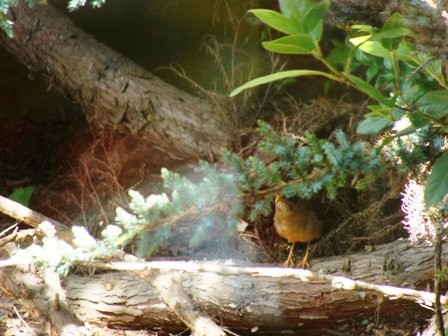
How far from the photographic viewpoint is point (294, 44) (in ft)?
4.59

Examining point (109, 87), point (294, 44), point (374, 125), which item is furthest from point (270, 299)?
point (109, 87)

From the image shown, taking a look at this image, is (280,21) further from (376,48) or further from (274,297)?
(274,297)

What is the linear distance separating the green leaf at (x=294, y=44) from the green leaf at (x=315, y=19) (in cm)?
2

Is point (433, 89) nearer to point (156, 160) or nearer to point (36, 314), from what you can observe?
point (36, 314)

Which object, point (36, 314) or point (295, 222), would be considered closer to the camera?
point (36, 314)

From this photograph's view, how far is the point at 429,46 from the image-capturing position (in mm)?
1276

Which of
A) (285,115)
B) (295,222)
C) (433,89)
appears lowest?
(295,222)

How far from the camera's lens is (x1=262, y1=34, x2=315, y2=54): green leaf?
1.38 metres

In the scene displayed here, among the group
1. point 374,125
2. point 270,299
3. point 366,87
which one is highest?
point 366,87

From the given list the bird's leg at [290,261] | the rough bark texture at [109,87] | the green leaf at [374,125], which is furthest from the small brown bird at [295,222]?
the green leaf at [374,125]

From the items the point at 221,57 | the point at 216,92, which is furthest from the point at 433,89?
the point at 221,57

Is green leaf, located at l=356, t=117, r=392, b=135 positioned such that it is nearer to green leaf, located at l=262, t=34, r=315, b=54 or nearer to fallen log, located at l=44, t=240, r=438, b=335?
green leaf, located at l=262, t=34, r=315, b=54

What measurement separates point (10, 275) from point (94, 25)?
6.28 feet

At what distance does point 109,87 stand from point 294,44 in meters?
1.92
